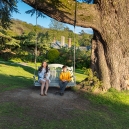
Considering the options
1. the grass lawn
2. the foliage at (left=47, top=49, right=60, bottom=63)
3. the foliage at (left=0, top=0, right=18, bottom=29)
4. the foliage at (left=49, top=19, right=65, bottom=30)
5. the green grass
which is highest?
the foliage at (left=49, top=19, right=65, bottom=30)

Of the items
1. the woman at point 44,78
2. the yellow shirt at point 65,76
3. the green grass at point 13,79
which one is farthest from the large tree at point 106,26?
the green grass at point 13,79

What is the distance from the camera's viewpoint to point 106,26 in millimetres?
7996

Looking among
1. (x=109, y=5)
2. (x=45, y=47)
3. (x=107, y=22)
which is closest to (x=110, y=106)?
(x=107, y=22)

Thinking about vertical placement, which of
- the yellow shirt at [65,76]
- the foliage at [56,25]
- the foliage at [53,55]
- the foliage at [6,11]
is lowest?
the yellow shirt at [65,76]

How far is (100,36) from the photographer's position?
823cm

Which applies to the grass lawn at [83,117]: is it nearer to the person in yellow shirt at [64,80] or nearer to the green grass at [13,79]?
the person in yellow shirt at [64,80]

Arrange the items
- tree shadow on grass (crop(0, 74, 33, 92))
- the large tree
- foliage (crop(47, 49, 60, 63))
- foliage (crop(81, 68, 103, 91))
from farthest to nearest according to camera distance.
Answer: foliage (crop(47, 49, 60, 63)) → tree shadow on grass (crop(0, 74, 33, 92)) → foliage (crop(81, 68, 103, 91)) → the large tree

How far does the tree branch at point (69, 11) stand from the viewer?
765 centimetres

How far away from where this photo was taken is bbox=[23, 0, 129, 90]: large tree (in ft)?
25.6

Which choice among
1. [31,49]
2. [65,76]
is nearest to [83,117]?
[65,76]

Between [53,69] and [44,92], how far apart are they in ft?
5.67

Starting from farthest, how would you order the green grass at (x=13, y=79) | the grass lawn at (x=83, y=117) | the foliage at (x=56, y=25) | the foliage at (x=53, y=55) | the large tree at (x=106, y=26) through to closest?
the foliage at (x=56, y=25) < the foliage at (x=53, y=55) < the green grass at (x=13, y=79) < the large tree at (x=106, y=26) < the grass lawn at (x=83, y=117)

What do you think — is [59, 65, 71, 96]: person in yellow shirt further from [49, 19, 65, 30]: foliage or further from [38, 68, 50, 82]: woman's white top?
[49, 19, 65, 30]: foliage

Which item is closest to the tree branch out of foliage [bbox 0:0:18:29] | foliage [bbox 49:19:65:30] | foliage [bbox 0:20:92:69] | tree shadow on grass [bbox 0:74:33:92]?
tree shadow on grass [bbox 0:74:33:92]
